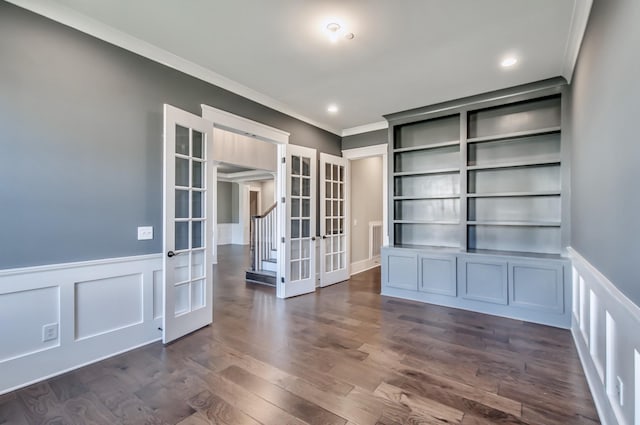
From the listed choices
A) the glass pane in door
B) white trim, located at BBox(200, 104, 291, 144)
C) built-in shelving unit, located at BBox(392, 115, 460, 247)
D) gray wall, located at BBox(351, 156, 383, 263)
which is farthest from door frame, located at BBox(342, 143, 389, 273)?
white trim, located at BBox(200, 104, 291, 144)

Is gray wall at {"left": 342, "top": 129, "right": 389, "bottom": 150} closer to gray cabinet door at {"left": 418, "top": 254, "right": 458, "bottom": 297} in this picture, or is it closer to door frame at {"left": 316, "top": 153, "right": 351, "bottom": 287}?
door frame at {"left": 316, "top": 153, "right": 351, "bottom": 287}

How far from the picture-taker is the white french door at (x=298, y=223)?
447 centimetres

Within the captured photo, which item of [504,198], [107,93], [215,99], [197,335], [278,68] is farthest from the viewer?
[504,198]

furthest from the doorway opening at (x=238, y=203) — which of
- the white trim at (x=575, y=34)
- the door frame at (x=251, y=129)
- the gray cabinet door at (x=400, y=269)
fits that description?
the white trim at (x=575, y=34)

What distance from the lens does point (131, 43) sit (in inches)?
107

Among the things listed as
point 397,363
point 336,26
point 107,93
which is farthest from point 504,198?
point 107,93

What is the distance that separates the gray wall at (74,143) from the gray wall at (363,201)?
400 cm

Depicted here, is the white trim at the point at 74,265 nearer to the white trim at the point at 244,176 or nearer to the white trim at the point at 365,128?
the white trim at the point at 365,128

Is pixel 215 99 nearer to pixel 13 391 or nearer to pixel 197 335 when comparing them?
pixel 197 335

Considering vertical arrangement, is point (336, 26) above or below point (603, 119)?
above

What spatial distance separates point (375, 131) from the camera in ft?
17.5

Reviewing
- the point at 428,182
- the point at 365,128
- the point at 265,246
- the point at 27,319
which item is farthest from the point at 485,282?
the point at 27,319

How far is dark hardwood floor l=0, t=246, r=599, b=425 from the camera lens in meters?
1.85

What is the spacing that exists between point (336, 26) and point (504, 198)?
325cm
